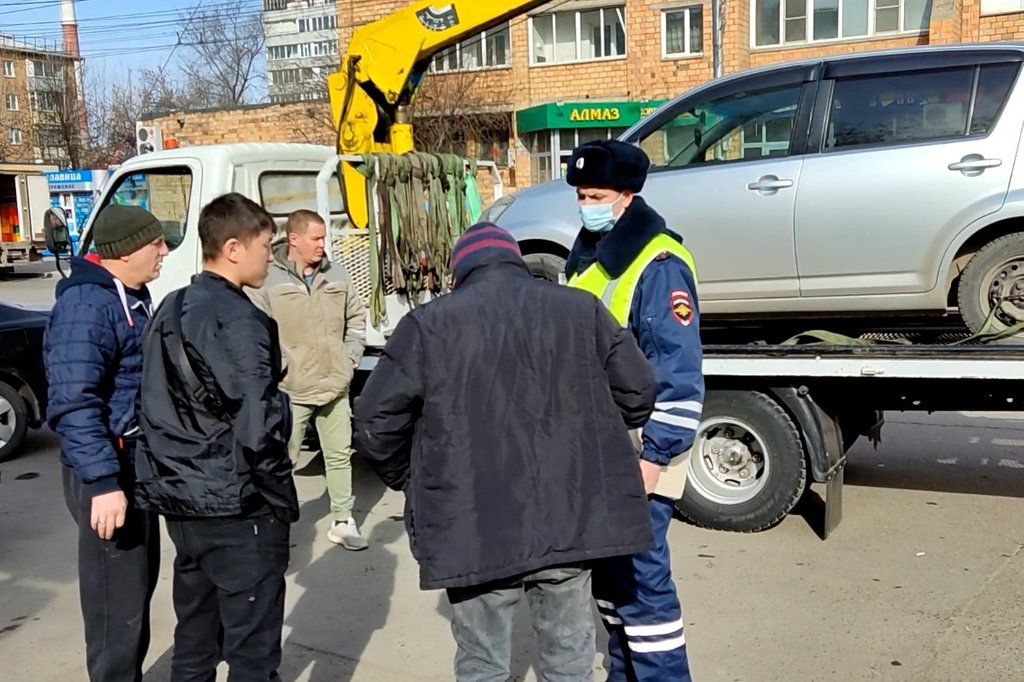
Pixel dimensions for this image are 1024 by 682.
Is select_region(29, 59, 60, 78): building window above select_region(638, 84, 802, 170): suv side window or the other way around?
above

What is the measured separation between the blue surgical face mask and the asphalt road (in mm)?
1826

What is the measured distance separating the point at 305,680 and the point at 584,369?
2.21m

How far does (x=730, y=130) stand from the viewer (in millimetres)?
5996

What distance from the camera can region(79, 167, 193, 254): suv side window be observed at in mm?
6922

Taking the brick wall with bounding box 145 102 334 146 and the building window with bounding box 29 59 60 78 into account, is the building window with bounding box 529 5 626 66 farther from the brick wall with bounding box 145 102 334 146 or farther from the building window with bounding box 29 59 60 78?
→ the building window with bounding box 29 59 60 78

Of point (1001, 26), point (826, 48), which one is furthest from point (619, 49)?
point (1001, 26)

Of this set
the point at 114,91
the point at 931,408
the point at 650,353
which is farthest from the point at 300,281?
the point at 114,91

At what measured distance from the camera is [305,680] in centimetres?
410

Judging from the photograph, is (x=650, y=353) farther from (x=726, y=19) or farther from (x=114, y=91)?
(x=114, y=91)

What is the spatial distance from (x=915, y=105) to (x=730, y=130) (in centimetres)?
102

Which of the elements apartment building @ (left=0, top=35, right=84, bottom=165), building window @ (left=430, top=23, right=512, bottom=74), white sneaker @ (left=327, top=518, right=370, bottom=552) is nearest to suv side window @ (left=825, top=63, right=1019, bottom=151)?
white sneaker @ (left=327, top=518, right=370, bottom=552)

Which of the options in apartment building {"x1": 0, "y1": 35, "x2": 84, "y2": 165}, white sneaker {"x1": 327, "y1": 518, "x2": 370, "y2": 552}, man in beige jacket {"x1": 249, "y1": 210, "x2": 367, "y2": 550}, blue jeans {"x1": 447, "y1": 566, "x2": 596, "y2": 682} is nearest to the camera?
blue jeans {"x1": 447, "y1": 566, "x2": 596, "y2": 682}

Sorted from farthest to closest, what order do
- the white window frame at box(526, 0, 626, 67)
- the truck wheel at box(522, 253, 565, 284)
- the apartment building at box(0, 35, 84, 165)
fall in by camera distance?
the apartment building at box(0, 35, 84, 165), the white window frame at box(526, 0, 626, 67), the truck wheel at box(522, 253, 565, 284)

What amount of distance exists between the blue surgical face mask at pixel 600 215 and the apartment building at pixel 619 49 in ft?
74.1
